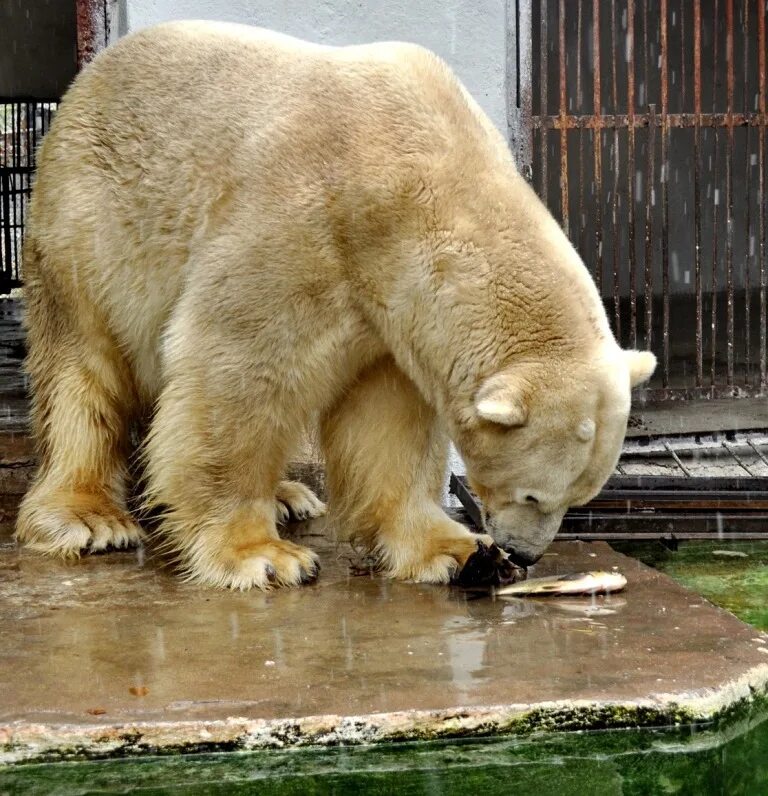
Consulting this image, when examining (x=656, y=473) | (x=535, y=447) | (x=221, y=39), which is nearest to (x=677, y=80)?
(x=656, y=473)

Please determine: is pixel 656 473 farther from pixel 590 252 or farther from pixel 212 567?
pixel 590 252

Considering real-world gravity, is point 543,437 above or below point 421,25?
below

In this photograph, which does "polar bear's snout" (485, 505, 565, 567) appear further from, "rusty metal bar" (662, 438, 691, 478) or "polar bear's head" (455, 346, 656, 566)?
"rusty metal bar" (662, 438, 691, 478)

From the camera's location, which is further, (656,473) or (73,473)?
(656,473)

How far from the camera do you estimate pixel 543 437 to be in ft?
13.5

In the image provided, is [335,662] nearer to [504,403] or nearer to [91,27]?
[504,403]

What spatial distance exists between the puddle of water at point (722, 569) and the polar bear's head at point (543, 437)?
89 cm

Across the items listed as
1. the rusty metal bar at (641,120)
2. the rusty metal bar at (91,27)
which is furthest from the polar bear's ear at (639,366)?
the rusty metal bar at (91,27)

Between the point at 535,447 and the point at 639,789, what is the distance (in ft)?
4.30

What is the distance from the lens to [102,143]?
5125 mm

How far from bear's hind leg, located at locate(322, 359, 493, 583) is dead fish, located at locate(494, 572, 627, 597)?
308mm

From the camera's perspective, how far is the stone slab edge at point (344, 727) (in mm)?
3113

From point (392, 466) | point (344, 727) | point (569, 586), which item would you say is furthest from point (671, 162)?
point (344, 727)

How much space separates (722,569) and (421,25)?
2798 mm
